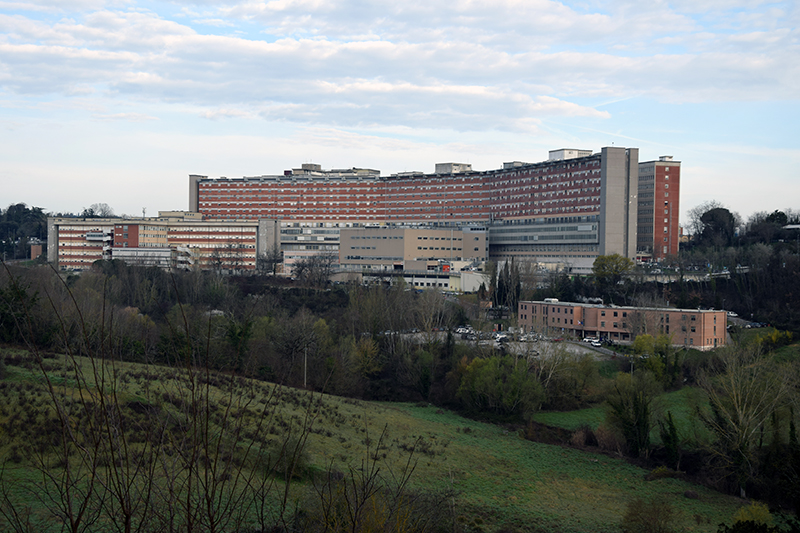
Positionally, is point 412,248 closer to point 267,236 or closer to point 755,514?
point 267,236

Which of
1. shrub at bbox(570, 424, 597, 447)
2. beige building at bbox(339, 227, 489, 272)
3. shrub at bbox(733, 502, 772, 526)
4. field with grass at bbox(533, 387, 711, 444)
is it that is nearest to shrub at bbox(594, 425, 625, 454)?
shrub at bbox(570, 424, 597, 447)

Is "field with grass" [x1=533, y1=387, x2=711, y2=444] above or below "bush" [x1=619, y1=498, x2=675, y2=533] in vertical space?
below

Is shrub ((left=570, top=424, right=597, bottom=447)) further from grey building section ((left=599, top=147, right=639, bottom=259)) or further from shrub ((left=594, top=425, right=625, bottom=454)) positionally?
grey building section ((left=599, top=147, right=639, bottom=259))

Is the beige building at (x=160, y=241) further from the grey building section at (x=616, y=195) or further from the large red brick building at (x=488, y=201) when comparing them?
the grey building section at (x=616, y=195)

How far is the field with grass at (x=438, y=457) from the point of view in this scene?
17188 millimetres

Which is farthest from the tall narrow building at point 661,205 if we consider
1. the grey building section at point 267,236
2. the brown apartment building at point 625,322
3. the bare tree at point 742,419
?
the bare tree at point 742,419

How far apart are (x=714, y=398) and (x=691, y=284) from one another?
35.5 meters

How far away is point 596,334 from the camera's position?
4906 centimetres

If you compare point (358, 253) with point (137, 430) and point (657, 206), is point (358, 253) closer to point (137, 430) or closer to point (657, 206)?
point (657, 206)

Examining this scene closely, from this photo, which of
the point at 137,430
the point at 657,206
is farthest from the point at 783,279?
the point at 137,430

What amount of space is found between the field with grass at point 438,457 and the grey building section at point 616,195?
4469 cm

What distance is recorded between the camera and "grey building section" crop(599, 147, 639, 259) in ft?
231

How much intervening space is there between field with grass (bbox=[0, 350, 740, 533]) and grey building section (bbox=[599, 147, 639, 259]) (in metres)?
44.7

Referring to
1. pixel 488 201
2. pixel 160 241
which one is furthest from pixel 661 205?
pixel 160 241
